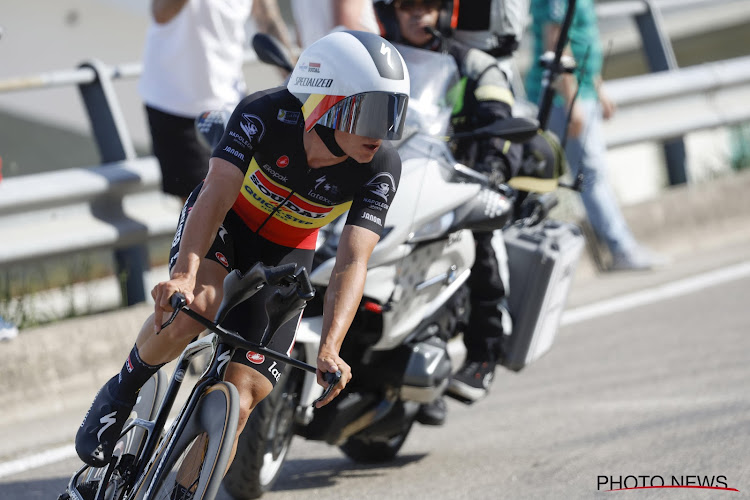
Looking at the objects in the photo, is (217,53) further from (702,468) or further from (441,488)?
(702,468)

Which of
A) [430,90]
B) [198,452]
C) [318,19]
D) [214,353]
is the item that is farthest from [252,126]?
[318,19]

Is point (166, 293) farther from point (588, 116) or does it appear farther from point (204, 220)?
point (588, 116)

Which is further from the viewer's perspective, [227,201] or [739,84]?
[739,84]

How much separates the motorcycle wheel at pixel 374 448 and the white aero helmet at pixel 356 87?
2.08 m

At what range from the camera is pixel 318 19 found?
21.2ft

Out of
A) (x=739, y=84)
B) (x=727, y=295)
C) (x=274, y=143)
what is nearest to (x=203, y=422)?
(x=274, y=143)

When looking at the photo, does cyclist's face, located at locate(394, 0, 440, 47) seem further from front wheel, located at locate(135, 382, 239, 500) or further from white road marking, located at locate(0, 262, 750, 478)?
white road marking, located at locate(0, 262, 750, 478)

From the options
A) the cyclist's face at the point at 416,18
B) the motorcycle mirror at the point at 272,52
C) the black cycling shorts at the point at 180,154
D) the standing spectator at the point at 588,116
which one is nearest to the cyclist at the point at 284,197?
the motorcycle mirror at the point at 272,52

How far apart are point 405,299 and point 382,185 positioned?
0.99 metres

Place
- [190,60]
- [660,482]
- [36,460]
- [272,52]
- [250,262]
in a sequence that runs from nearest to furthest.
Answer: [250,262], [660,482], [272,52], [36,460], [190,60]

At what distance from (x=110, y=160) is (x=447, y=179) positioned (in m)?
2.83

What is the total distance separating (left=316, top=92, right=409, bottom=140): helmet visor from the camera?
Answer: 3.88 meters

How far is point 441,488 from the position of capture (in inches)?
208

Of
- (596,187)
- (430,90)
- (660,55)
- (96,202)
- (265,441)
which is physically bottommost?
(660,55)
